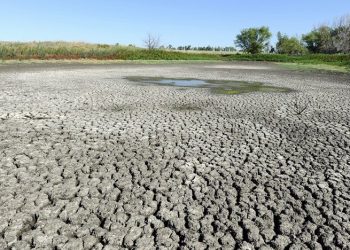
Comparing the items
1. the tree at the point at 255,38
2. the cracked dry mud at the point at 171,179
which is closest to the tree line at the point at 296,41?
the tree at the point at 255,38

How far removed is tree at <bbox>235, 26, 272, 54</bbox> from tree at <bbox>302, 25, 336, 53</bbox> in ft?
34.5

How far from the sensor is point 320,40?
81938 mm

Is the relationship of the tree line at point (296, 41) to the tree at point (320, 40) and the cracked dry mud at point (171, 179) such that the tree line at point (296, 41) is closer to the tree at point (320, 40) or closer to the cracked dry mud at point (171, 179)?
the tree at point (320, 40)

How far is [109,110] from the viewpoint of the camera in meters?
8.45

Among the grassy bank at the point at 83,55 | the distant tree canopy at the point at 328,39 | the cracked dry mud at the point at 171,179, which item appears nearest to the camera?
the cracked dry mud at the point at 171,179

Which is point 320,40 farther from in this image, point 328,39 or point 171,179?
point 171,179

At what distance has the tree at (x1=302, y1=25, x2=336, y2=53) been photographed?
258ft

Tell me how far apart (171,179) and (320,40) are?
289 feet

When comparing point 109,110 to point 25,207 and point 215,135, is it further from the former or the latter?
point 25,207

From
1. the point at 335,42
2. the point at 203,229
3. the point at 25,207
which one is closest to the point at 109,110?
the point at 25,207

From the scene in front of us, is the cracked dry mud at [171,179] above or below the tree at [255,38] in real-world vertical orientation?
below

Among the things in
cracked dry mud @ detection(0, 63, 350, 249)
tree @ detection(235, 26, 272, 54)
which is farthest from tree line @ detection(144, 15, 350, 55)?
cracked dry mud @ detection(0, 63, 350, 249)

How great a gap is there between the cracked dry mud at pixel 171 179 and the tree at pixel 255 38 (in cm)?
7777

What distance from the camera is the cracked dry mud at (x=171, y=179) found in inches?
128
